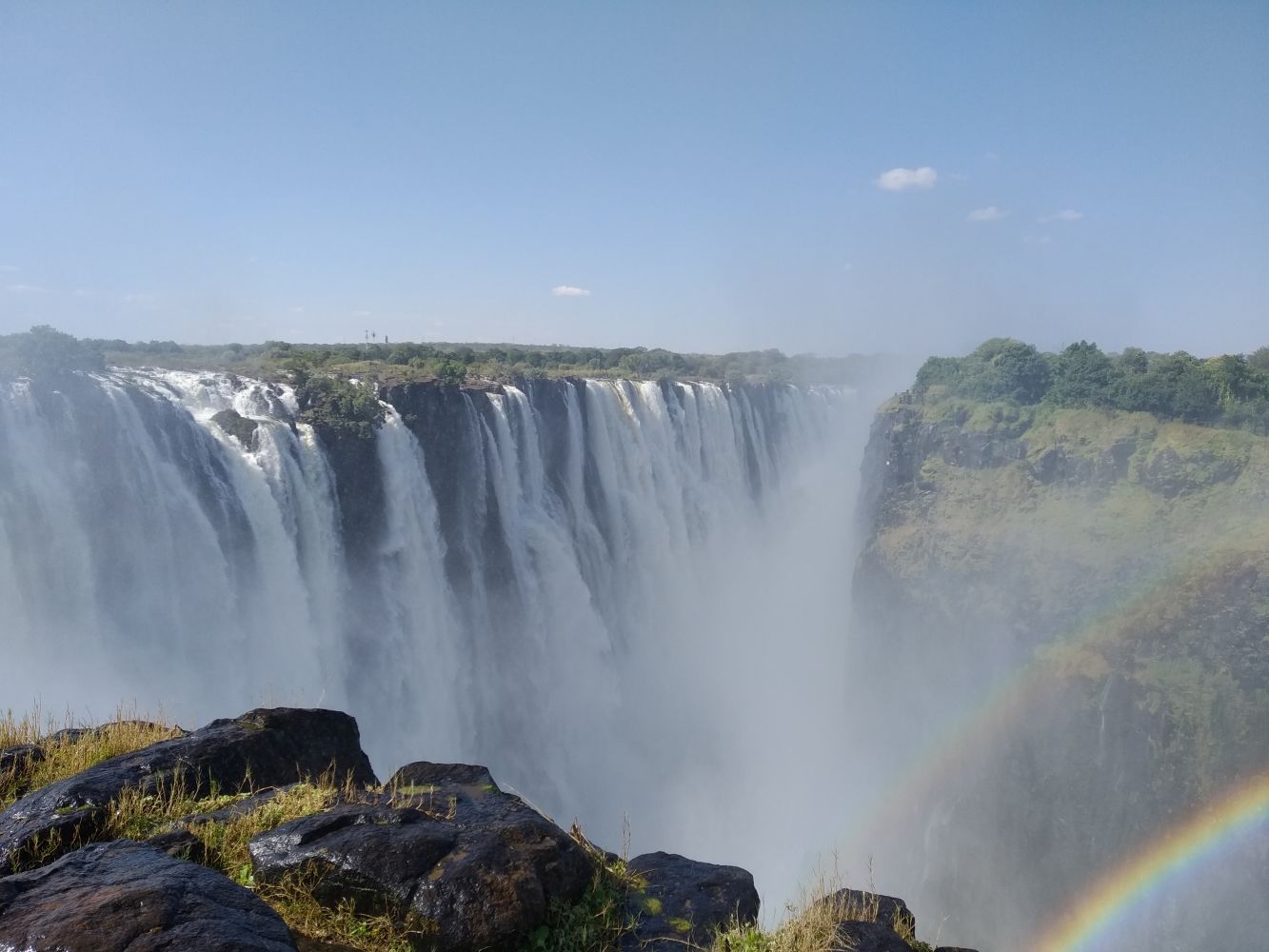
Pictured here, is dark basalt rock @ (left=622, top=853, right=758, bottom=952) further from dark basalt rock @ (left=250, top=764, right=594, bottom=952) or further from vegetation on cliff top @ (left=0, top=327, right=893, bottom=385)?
vegetation on cliff top @ (left=0, top=327, right=893, bottom=385)

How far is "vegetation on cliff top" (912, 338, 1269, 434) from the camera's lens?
1133 inches

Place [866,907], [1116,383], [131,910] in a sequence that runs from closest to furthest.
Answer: [131,910]
[866,907]
[1116,383]

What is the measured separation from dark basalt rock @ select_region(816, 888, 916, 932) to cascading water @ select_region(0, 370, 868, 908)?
27.2 ft

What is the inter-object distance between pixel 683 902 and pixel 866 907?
1.51 meters

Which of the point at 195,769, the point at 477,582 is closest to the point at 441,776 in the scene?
the point at 195,769

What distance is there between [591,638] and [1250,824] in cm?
2207

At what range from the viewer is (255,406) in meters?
22.4

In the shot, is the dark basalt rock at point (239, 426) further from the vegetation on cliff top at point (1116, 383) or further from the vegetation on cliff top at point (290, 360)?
the vegetation on cliff top at point (1116, 383)

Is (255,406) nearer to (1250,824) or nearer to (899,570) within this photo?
(899,570)

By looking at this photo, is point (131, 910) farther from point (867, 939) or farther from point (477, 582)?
point (477, 582)

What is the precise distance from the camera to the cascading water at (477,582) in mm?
17859

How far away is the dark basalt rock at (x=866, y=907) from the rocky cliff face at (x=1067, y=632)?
2113 centimetres

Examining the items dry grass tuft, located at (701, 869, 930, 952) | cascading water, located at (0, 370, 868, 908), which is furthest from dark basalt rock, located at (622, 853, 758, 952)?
cascading water, located at (0, 370, 868, 908)

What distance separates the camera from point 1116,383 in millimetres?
30766
